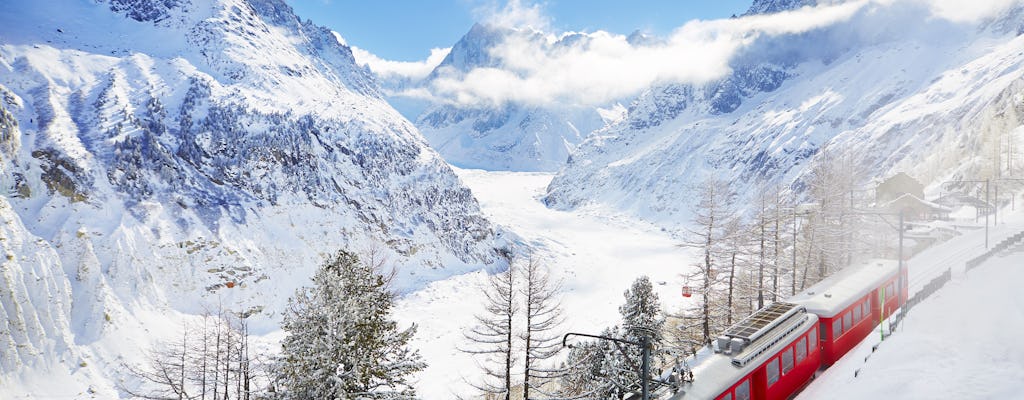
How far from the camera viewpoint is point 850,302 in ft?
64.2

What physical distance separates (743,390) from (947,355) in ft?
25.9

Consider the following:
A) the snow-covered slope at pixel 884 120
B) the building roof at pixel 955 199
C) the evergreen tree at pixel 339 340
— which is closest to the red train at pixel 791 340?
the evergreen tree at pixel 339 340

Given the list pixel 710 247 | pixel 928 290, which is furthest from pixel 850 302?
pixel 928 290

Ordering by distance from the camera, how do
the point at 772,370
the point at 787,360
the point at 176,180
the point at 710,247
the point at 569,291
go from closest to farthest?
the point at 772,370 → the point at 787,360 → the point at 710,247 → the point at 176,180 → the point at 569,291

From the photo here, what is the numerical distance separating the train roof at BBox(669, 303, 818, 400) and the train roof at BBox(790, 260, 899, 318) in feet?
6.34

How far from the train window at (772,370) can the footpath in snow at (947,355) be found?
54.6 inches

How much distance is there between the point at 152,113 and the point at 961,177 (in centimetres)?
10757

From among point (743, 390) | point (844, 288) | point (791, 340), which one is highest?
point (844, 288)

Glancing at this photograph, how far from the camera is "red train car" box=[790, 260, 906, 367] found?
1844cm

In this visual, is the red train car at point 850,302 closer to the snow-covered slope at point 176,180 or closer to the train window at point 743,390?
the train window at point 743,390

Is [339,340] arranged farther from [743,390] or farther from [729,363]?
[743,390]

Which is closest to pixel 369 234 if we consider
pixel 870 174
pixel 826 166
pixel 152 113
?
pixel 152 113

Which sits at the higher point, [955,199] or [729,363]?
[955,199]

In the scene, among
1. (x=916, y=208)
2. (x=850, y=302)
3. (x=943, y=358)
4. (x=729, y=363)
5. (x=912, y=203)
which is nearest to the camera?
(x=729, y=363)
